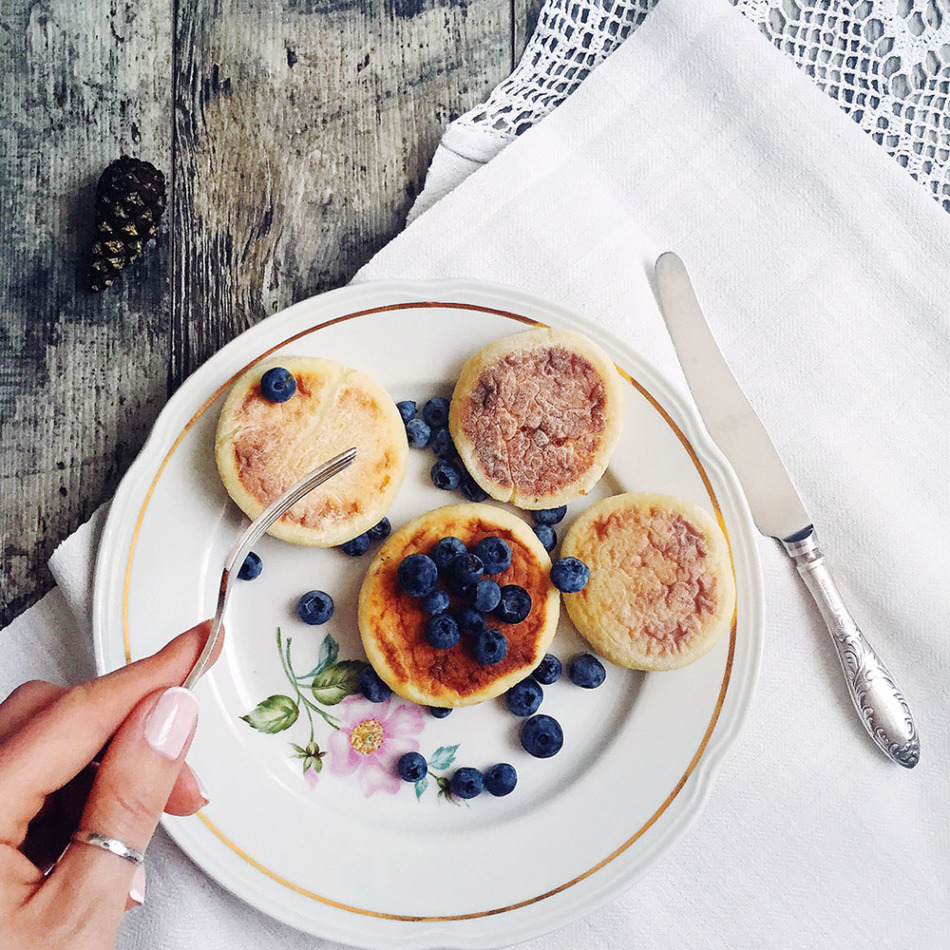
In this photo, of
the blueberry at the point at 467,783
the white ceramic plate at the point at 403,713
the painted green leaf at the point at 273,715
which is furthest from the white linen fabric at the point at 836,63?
the blueberry at the point at 467,783

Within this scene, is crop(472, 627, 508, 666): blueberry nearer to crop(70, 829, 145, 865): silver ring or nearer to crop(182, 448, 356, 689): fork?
crop(182, 448, 356, 689): fork

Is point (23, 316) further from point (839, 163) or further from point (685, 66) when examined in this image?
point (839, 163)

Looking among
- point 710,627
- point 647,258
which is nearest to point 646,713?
point 710,627

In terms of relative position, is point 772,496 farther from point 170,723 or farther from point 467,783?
point 170,723

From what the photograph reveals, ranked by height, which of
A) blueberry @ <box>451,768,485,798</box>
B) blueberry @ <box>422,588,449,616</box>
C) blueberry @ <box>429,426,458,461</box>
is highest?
blueberry @ <box>429,426,458,461</box>

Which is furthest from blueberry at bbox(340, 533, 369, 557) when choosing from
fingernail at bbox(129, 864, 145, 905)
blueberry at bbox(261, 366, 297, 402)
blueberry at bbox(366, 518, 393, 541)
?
fingernail at bbox(129, 864, 145, 905)

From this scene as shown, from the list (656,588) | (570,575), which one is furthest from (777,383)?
(570,575)
